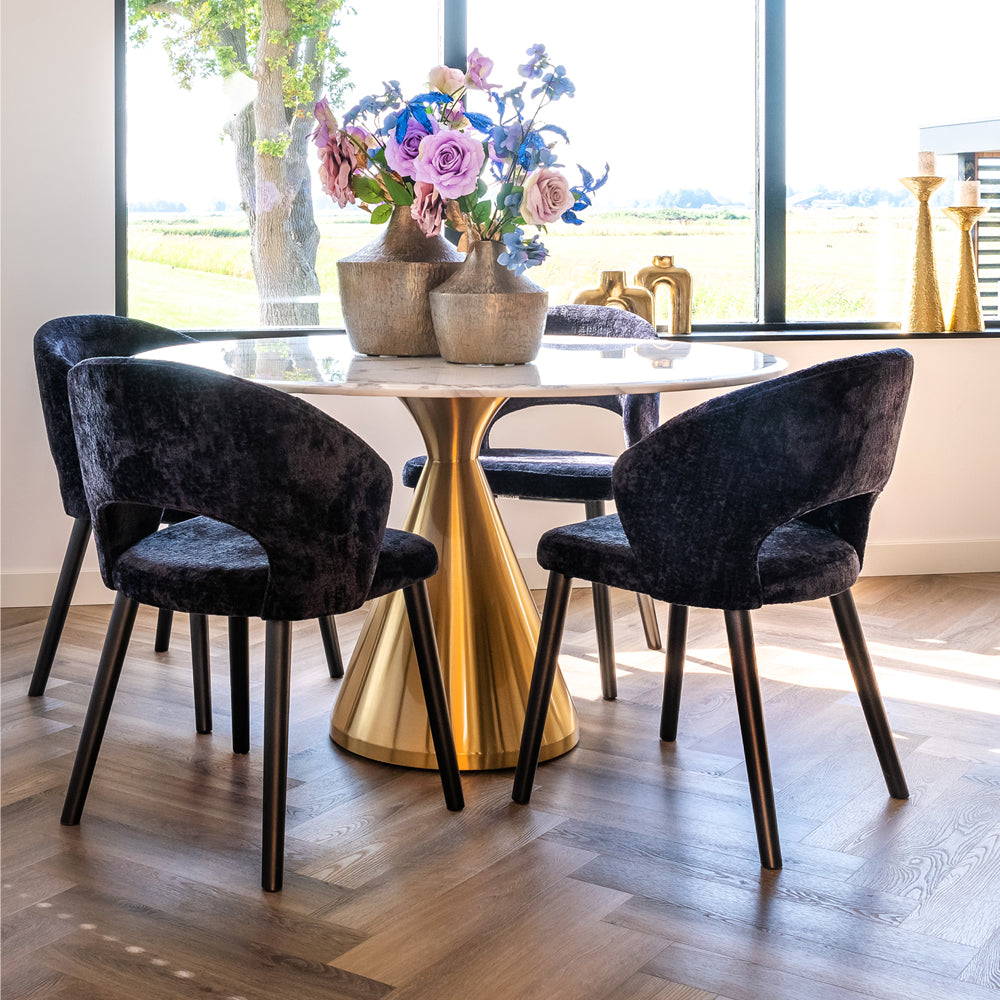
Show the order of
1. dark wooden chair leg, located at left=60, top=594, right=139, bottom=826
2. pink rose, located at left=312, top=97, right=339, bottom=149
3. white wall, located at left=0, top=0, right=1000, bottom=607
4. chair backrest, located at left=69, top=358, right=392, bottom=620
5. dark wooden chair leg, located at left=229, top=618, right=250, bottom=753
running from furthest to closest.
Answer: white wall, located at left=0, top=0, right=1000, bottom=607
dark wooden chair leg, located at left=229, top=618, right=250, bottom=753
pink rose, located at left=312, top=97, right=339, bottom=149
dark wooden chair leg, located at left=60, top=594, right=139, bottom=826
chair backrest, located at left=69, top=358, right=392, bottom=620

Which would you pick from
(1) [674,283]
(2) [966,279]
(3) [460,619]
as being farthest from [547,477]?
(2) [966,279]

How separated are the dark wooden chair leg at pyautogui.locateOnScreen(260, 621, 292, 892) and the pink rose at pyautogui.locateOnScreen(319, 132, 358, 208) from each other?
35.3 inches

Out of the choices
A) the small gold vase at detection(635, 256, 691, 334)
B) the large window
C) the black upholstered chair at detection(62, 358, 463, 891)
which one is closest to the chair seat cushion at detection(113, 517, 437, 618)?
the black upholstered chair at detection(62, 358, 463, 891)

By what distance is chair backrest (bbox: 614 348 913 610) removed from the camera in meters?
1.88

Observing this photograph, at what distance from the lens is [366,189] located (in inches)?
95.5

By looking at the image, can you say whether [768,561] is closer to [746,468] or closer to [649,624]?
[746,468]

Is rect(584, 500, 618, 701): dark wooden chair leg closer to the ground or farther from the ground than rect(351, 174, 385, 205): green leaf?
closer to the ground

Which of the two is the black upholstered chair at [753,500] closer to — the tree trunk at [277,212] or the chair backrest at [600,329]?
the chair backrest at [600,329]

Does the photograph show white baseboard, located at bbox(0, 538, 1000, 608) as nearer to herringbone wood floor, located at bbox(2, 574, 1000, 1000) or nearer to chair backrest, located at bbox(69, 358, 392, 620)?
herringbone wood floor, located at bbox(2, 574, 1000, 1000)

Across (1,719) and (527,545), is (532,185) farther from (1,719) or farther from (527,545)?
(527,545)

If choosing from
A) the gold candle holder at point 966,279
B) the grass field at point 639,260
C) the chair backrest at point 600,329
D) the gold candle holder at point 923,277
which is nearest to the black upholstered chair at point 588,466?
the chair backrest at point 600,329

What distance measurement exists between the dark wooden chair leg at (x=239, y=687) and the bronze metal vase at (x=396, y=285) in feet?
2.02

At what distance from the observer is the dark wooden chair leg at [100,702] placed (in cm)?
212

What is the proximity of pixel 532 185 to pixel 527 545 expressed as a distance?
6.25 ft
